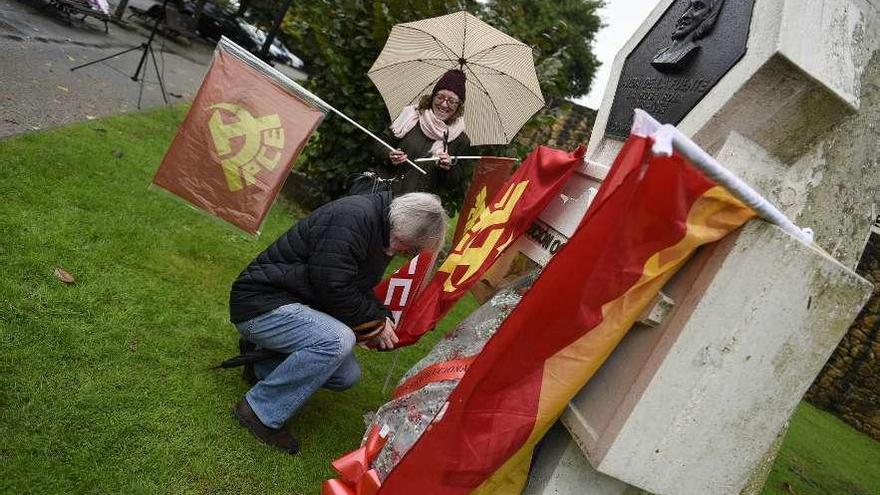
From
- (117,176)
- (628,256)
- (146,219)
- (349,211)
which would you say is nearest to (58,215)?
(146,219)

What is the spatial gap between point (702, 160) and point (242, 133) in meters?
2.41

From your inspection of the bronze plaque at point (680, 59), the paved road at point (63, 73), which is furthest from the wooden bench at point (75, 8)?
the bronze plaque at point (680, 59)

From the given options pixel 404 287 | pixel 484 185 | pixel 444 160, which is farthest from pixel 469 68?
pixel 404 287

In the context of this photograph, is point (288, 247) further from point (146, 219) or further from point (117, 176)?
point (117, 176)

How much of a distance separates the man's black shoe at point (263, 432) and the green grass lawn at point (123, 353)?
42mm

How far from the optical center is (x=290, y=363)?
9.98ft

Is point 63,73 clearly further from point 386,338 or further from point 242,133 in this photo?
point 386,338

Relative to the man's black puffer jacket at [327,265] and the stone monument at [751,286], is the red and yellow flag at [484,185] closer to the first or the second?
the man's black puffer jacket at [327,265]

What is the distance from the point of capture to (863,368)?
377 inches

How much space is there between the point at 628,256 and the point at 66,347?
108 inches

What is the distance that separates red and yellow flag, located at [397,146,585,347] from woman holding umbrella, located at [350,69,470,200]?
1171 millimetres

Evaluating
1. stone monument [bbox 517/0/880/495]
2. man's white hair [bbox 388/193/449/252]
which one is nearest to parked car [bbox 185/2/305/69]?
man's white hair [bbox 388/193/449/252]

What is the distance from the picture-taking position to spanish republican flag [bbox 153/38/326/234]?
3395 mm

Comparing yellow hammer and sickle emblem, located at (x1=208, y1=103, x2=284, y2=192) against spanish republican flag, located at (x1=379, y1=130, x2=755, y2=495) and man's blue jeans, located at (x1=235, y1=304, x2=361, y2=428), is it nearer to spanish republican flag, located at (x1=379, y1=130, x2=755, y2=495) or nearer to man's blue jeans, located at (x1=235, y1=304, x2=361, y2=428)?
man's blue jeans, located at (x1=235, y1=304, x2=361, y2=428)
